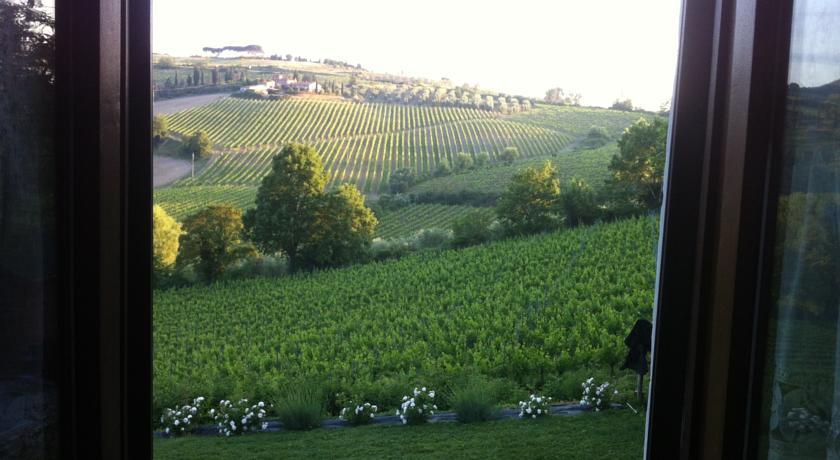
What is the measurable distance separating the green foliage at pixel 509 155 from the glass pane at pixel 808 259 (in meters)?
1.40

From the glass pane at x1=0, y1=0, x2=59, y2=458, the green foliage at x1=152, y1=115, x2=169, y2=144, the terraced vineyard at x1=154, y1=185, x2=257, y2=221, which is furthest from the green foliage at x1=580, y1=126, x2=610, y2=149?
the glass pane at x1=0, y1=0, x2=59, y2=458

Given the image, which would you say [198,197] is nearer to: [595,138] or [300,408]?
[300,408]

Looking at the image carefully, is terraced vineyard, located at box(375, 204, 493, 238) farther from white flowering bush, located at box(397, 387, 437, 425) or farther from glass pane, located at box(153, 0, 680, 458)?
white flowering bush, located at box(397, 387, 437, 425)

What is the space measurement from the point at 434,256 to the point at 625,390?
0.83 metres

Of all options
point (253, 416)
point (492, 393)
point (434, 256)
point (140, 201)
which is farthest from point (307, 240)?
point (140, 201)

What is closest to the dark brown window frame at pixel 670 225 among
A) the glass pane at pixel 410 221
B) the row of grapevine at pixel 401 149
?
the glass pane at pixel 410 221

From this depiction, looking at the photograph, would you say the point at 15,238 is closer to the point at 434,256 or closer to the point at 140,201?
the point at 140,201

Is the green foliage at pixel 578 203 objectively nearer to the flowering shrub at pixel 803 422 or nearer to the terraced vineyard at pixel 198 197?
the terraced vineyard at pixel 198 197

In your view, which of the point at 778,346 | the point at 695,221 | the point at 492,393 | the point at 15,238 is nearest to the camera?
the point at 15,238

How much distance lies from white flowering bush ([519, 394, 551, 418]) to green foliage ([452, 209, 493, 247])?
606 mm

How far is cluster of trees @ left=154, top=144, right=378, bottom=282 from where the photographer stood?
2383 millimetres

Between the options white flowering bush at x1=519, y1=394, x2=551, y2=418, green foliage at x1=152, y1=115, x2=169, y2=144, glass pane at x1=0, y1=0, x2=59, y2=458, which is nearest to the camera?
glass pane at x1=0, y1=0, x2=59, y2=458

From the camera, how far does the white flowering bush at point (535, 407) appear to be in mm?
2639

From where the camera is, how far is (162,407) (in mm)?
2459
